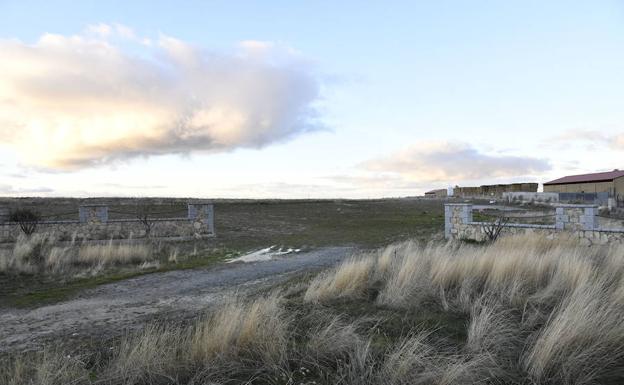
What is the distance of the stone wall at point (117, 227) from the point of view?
769 inches

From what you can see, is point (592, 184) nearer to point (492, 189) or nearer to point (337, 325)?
point (492, 189)

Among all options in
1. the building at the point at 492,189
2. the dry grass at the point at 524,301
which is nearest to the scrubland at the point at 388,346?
the dry grass at the point at 524,301

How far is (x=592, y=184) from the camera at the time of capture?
180 ft

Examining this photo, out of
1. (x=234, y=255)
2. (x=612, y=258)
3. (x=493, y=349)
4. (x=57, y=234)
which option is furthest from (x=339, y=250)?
(x=57, y=234)

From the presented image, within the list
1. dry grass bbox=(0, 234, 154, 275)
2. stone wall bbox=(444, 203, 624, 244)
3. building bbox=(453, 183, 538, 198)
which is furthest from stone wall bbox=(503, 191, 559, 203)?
dry grass bbox=(0, 234, 154, 275)

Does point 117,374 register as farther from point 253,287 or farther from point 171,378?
point 253,287

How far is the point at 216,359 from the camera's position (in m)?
4.03

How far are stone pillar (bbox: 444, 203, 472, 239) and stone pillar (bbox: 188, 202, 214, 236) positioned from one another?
12.1 meters

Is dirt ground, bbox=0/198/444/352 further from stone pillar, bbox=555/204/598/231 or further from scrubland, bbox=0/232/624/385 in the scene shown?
stone pillar, bbox=555/204/598/231

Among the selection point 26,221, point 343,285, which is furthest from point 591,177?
point 26,221

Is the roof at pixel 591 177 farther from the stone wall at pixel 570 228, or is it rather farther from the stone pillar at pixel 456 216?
the stone wall at pixel 570 228

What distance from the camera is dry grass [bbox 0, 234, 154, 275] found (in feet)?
38.1

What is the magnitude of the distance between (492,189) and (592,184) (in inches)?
710

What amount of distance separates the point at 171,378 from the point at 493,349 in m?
3.22
